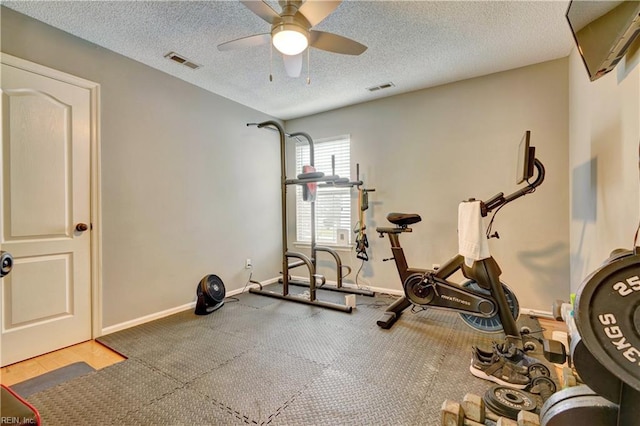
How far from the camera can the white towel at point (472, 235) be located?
2312 mm

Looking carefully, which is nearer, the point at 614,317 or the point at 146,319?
the point at 614,317

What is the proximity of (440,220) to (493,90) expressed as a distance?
60.5 inches

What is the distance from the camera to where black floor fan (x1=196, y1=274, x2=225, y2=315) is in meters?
3.12

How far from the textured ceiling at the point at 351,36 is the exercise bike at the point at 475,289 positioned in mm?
1069

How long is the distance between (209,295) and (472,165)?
129 inches

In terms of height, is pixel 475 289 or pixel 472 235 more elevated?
pixel 472 235

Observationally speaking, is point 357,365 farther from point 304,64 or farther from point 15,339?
point 304,64

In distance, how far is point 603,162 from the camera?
76.7 inches

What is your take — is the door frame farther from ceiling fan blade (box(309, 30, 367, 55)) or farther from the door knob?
ceiling fan blade (box(309, 30, 367, 55))

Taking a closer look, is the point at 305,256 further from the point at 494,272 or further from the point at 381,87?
the point at 381,87

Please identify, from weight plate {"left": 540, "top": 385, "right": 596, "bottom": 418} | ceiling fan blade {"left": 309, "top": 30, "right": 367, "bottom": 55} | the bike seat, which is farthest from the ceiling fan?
weight plate {"left": 540, "top": 385, "right": 596, "bottom": 418}

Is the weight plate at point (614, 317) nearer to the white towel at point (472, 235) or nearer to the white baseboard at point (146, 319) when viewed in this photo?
the white towel at point (472, 235)

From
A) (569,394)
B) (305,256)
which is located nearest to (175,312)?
(305,256)

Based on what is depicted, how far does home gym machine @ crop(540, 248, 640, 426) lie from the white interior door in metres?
3.29
